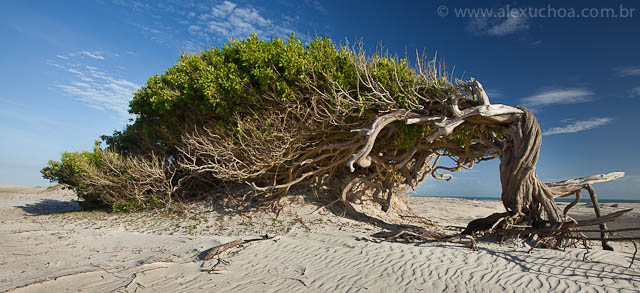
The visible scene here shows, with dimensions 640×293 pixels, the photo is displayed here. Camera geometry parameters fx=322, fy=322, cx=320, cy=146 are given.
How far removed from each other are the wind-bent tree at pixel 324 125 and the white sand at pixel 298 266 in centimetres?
204

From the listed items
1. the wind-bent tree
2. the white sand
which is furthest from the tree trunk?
the white sand

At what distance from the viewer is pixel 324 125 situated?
10117 mm

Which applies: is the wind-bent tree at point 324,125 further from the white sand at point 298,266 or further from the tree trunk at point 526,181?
the white sand at point 298,266

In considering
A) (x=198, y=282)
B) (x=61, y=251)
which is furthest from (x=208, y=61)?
(x=198, y=282)

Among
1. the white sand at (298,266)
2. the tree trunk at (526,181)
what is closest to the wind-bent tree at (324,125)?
the tree trunk at (526,181)

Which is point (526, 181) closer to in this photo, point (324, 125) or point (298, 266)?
point (324, 125)

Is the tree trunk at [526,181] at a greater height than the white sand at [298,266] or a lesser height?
greater

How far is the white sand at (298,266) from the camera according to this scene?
552 centimetres

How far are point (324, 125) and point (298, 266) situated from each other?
4680mm

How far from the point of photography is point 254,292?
5.39m

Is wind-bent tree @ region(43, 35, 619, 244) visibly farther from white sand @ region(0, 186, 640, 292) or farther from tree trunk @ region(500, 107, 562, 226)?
white sand @ region(0, 186, 640, 292)

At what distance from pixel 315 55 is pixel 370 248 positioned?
600cm

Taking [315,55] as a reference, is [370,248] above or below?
below

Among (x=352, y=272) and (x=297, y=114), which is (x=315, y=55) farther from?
(x=352, y=272)
